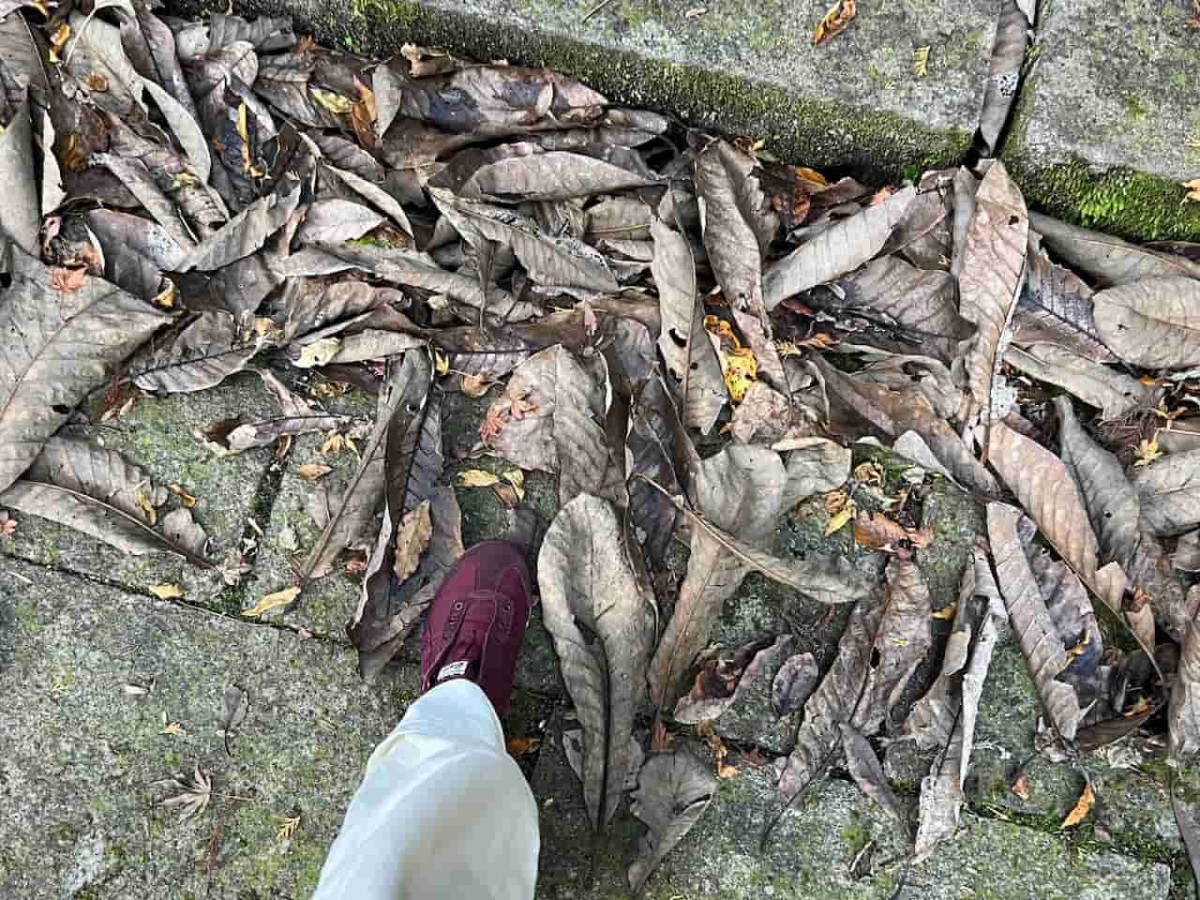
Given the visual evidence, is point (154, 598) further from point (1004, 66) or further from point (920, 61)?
point (1004, 66)

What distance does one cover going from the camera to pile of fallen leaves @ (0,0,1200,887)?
1897 millimetres

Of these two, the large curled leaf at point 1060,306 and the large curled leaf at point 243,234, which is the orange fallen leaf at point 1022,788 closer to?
the large curled leaf at point 1060,306

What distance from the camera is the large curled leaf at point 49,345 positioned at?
6.32 feet

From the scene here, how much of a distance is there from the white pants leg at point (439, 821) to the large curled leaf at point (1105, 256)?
1.59 m

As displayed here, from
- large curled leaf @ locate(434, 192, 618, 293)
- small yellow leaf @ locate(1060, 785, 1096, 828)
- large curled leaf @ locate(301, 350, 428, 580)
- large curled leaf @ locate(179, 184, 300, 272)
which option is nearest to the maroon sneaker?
large curled leaf @ locate(301, 350, 428, 580)

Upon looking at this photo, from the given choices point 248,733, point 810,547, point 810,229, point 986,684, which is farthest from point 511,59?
point 986,684

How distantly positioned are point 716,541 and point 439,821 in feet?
2.48

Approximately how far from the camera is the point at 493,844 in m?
1.56

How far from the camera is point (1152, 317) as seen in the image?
77.4 inches

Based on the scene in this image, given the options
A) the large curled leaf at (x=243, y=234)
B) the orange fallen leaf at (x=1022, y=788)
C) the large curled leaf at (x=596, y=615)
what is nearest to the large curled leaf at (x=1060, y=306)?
the orange fallen leaf at (x=1022, y=788)

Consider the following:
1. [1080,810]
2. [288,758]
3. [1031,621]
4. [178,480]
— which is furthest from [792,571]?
[178,480]

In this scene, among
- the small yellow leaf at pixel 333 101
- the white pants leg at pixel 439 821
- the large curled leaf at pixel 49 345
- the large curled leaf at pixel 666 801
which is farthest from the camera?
the small yellow leaf at pixel 333 101

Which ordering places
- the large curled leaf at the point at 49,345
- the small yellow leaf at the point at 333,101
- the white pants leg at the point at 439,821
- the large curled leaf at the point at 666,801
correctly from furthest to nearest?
the small yellow leaf at the point at 333,101 → the large curled leaf at the point at 49,345 → the large curled leaf at the point at 666,801 → the white pants leg at the point at 439,821

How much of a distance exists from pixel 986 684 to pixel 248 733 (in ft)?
5.06
